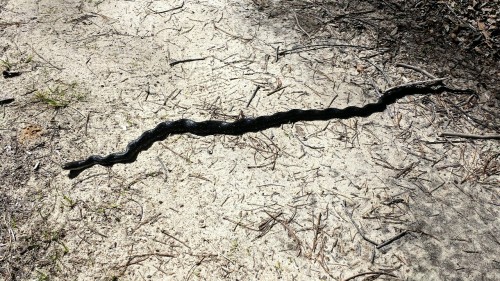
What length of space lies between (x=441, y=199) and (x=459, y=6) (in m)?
3.21

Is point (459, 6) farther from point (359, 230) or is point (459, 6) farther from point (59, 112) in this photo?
point (59, 112)

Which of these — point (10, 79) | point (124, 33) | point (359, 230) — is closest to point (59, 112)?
point (10, 79)

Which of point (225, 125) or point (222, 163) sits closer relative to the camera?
point (222, 163)

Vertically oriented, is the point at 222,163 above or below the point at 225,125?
below

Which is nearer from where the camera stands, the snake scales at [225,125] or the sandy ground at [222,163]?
the sandy ground at [222,163]

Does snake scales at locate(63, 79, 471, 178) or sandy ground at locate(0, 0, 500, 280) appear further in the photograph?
snake scales at locate(63, 79, 471, 178)

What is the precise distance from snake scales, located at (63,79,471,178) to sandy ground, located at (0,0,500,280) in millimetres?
93

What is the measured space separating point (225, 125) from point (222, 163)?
19.0 inches

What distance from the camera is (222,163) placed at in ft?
13.2

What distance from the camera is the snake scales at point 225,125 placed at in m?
3.91

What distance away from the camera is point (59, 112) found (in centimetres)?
437

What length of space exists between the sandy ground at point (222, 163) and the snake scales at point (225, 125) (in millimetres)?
93

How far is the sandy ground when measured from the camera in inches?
132

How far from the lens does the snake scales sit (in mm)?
3912
